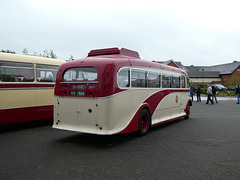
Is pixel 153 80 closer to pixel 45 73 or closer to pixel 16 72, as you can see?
pixel 45 73

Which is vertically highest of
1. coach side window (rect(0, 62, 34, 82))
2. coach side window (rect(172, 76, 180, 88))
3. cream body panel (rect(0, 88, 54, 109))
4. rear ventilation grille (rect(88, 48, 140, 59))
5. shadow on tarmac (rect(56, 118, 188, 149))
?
rear ventilation grille (rect(88, 48, 140, 59))

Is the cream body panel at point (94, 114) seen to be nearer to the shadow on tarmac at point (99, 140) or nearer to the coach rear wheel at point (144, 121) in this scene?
the shadow on tarmac at point (99, 140)

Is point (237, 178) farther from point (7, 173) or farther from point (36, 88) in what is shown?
point (36, 88)

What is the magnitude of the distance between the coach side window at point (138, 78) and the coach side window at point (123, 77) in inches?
10.5

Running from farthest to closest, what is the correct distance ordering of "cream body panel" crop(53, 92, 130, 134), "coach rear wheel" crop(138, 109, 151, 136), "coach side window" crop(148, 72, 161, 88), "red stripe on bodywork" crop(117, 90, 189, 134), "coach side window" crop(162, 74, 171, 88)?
"coach side window" crop(162, 74, 171, 88)
"coach side window" crop(148, 72, 161, 88)
"coach rear wheel" crop(138, 109, 151, 136)
"red stripe on bodywork" crop(117, 90, 189, 134)
"cream body panel" crop(53, 92, 130, 134)

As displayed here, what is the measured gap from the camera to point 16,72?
8422mm

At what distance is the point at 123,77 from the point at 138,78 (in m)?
0.89

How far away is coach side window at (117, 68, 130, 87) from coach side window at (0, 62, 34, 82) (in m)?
3.91

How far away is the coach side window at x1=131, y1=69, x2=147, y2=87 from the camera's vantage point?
7.36 metres

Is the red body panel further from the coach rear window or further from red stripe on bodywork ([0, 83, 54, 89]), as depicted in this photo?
red stripe on bodywork ([0, 83, 54, 89])

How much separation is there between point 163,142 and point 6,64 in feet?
18.9

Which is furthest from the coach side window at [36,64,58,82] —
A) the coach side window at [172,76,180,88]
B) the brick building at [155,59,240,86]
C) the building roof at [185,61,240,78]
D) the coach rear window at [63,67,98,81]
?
the building roof at [185,61,240,78]

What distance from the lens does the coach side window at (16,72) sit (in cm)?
805

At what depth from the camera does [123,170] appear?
4543 mm
